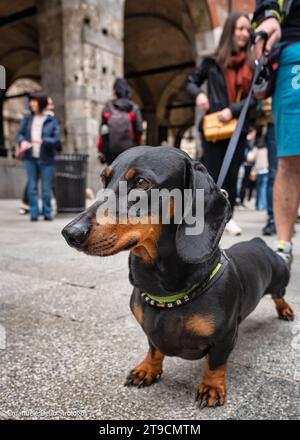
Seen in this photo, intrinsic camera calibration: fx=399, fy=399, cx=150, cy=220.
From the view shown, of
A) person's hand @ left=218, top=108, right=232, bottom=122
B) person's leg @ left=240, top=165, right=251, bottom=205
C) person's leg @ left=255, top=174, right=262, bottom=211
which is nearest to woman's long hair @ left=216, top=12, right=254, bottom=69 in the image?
person's hand @ left=218, top=108, right=232, bottom=122

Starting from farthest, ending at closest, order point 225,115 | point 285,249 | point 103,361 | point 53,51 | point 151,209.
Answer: point 53,51 < point 225,115 < point 285,249 < point 103,361 < point 151,209

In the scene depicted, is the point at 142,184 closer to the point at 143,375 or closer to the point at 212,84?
the point at 143,375

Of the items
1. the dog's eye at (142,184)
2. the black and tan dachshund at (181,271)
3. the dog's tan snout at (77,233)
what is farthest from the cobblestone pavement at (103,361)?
the dog's eye at (142,184)

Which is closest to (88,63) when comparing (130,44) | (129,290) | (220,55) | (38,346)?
(220,55)

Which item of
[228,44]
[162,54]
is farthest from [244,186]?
[162,54]

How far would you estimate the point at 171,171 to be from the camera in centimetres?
116

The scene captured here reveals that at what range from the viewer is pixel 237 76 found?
3.47 metres

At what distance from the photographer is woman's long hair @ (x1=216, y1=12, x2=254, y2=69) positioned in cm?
326

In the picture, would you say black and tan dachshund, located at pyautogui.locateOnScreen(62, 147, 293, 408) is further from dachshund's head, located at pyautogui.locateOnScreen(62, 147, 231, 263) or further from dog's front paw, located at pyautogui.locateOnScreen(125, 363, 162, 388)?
dog's front paw, located at pyautogui.locateOnScreen(125, 363, 162, 388)

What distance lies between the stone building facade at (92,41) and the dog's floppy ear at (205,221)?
22.9 feet

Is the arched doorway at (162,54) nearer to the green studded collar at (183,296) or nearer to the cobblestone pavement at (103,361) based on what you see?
the cobblestone pavement at (103,361)

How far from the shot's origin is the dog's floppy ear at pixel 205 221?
3.79 feet

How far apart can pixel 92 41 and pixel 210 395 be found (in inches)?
302
